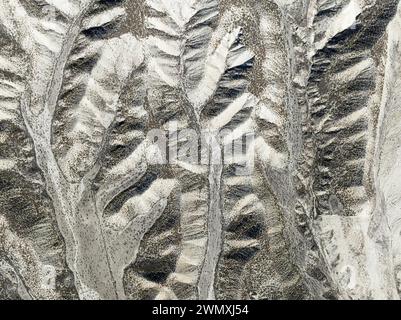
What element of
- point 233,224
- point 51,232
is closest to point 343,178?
point 233,224

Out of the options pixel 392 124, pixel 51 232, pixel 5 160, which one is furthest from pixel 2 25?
pixel 392 124

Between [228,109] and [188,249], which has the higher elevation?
[228,109]

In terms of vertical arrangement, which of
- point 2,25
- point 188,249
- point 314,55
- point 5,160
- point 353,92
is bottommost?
point 188,249

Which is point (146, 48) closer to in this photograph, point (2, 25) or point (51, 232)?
point (2, 25)
